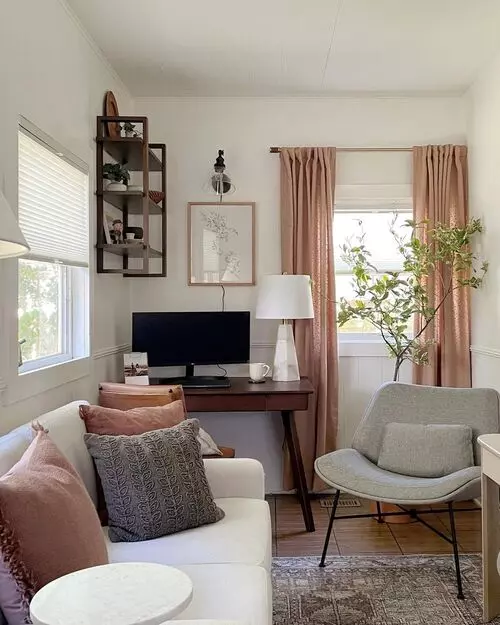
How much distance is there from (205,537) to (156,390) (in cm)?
90

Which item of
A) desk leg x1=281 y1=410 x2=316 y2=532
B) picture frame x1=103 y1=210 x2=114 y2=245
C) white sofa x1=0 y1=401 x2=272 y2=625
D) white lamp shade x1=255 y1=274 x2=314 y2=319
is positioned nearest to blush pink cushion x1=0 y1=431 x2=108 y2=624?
white sofa x1=0 y1=401 x2=272 y2=625

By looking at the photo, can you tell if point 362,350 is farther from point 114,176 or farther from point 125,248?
point 114,176

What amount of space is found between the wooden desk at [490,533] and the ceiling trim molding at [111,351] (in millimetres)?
2008

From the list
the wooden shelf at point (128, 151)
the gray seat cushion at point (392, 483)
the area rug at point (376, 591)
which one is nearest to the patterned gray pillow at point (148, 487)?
the area rug at point (376, 591)

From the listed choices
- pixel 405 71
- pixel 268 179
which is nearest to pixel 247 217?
pixel 268 179

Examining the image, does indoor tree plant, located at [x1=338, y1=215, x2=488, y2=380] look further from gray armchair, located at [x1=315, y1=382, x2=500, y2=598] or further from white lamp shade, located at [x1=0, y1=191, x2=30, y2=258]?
white lamp shade, located at [x1=0, y1=191, x2=30, y2=258]

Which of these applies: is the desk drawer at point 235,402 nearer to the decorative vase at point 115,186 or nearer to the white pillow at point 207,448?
the white pillow at point 207,448

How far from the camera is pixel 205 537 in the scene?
2.25 metres

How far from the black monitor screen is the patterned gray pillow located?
5.20ft

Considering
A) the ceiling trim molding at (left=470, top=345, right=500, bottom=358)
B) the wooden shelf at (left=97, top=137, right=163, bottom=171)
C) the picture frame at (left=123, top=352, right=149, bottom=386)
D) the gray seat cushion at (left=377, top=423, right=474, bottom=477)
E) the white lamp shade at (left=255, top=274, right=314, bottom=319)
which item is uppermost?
the wooden shelf at (left=97, top=137, right=163, bottom=171)

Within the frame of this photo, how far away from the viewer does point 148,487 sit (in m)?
2.25

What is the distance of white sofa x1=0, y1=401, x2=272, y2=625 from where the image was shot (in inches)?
72.0

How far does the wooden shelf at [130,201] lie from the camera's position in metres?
3.52

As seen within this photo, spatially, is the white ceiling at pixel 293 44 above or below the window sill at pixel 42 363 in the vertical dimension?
above
